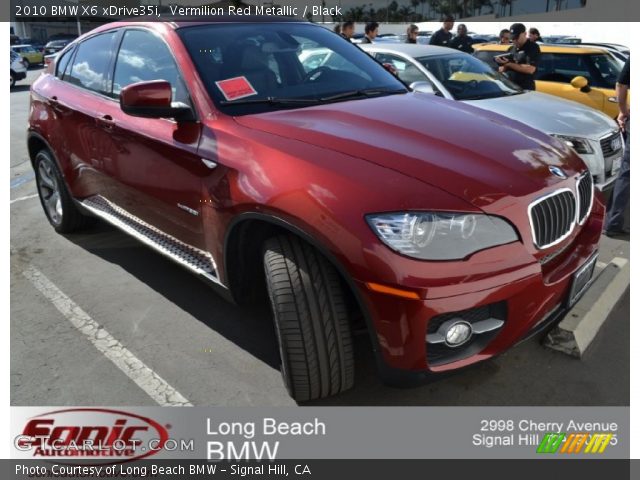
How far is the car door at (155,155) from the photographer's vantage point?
2826 mm

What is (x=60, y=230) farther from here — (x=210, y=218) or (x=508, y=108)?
(x=508, y=108)

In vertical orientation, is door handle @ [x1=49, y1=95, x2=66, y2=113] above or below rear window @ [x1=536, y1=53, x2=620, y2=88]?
below

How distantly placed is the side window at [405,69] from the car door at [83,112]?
9.78 ft

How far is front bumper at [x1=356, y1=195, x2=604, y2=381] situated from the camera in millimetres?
1998

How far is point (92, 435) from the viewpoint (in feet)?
8.16

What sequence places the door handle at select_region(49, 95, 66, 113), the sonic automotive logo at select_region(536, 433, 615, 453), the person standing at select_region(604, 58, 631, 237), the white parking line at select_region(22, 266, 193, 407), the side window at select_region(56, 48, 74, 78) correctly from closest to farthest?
the sonic automotive logo at select_region(536, 433, 615, 453) < the white parking line at select_region(22, 266, 193, 407) < the door handle at select_region(49, 95, 66, 113) < the side window at select_region(56, 48, 74, 78) < the person standing at select_region(604, 58, 631, 237)

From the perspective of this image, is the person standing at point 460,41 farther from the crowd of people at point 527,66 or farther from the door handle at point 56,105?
the door handle at point 56,105

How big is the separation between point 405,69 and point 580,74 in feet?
11.0

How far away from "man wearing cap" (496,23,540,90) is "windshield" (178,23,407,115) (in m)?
4.42

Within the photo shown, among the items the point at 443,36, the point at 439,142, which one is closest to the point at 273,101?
the point at 439,142

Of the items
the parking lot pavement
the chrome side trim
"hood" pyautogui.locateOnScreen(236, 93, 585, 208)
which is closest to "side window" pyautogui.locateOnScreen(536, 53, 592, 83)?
the parking lot pavement

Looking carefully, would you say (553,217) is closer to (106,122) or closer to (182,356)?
(182,356)

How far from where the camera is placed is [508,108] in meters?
5.21

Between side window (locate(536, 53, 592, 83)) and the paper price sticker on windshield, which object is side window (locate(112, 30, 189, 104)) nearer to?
the paper price sticker on windshield
